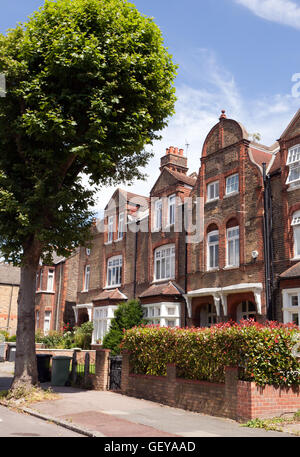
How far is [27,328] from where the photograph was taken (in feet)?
47.4

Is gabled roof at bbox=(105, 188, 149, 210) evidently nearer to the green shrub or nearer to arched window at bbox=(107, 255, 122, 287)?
arched window at bbox=(107, 255, 122, 287)

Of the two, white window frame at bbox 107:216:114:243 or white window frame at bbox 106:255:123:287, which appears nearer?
white window frame at bbox 106:255:123:287

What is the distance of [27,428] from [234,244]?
14010 millimetres

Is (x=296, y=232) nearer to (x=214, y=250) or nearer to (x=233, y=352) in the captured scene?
(x=214, y=250)

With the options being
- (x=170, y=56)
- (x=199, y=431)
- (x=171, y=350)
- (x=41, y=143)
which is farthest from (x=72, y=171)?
(x=199, y=431)

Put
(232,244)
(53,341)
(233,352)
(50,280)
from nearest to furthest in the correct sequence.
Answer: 1. (233,352)
2. (232,244)
3. (53,341)
4. (50,280)

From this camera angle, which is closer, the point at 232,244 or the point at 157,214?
the point at 232,244

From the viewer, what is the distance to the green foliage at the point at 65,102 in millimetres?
13391

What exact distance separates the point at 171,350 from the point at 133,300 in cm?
1281

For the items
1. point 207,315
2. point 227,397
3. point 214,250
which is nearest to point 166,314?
point 207,315

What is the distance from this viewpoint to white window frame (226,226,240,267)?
2117 centimetres

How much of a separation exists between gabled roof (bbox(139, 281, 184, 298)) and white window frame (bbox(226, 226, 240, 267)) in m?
3.67

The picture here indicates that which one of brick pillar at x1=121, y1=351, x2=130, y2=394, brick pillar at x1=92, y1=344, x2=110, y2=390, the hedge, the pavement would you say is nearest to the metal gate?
brick pillar at x1=92, y1=344, x2=110, y2=390

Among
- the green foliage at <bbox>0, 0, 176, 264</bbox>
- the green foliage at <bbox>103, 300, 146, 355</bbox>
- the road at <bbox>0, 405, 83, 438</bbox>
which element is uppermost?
the green foliage at <bbox>0, 0, 176, 264</bbox>
